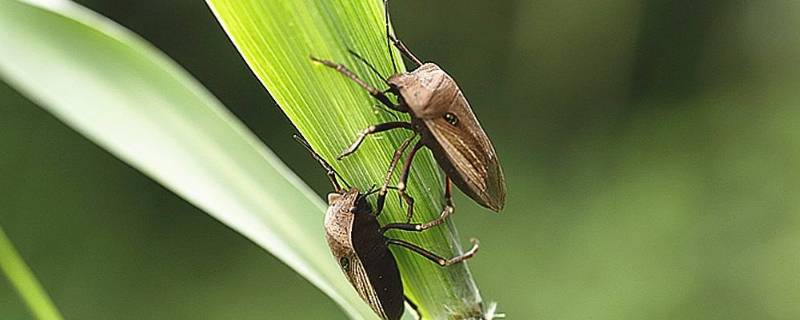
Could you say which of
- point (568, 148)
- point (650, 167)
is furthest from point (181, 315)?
point (650, 167)

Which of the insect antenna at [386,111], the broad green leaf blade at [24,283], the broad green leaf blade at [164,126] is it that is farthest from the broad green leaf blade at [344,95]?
the broad green leaf blade at [24,283]

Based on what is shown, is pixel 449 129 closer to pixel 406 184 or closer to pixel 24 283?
pixel 406 184

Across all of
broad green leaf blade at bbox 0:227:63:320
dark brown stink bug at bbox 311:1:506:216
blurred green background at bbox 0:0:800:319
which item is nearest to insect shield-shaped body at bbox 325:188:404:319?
dark brown stink bug at bbox 311:1:506:216

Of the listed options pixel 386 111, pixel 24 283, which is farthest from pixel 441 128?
pixel 24 283

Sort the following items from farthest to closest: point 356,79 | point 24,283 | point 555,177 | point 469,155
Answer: point 555,177
point 24,283
point 469,155
point 356,79

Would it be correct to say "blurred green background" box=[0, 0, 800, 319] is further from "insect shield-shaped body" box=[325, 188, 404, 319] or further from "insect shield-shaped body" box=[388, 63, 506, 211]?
"insect shield-shaped body" box=[325, 188, 404, 319]

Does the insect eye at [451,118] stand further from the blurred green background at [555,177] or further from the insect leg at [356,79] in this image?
the blurred green background at [555,177]
